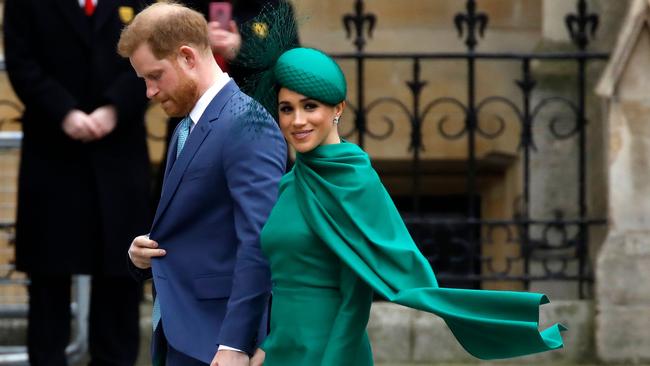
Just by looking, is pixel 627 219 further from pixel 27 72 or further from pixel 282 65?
pixel 282 65

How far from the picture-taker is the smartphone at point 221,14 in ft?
20.7

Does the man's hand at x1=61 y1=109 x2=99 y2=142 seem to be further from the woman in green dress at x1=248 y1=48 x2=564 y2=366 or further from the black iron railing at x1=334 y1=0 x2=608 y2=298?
the woman in green dress at x1=248 y1=48 x2=564 y2=366

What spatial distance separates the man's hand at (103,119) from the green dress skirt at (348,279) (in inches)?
105

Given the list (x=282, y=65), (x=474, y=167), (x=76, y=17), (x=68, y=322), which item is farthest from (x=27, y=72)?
(x=282, y=65)

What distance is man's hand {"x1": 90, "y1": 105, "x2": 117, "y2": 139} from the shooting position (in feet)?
22.7

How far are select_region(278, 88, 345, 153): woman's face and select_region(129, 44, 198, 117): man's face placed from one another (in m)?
0.32

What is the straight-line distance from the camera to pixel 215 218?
15.0ft

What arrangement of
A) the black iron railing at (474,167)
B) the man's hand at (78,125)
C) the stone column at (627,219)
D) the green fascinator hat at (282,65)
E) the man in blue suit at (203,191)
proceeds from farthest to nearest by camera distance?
1. the black iron railing at (474,167)
2. the stone column at (627,219)
3. the man's hand at (78,125)
4. the man in blue suit at (203,191)
5. the green fascinator hat at (282,65)

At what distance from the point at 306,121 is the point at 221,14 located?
208 centimetres

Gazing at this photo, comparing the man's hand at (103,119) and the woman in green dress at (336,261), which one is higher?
the man's hand at (103,119)

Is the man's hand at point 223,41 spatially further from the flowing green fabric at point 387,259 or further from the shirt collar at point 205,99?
the flowing green fabric at point 387,259

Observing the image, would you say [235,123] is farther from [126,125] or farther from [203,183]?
[126,125]

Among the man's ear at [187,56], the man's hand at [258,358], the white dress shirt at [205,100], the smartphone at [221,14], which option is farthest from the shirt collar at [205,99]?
the smartphone at [221,14]

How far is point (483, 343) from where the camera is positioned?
170 inches
